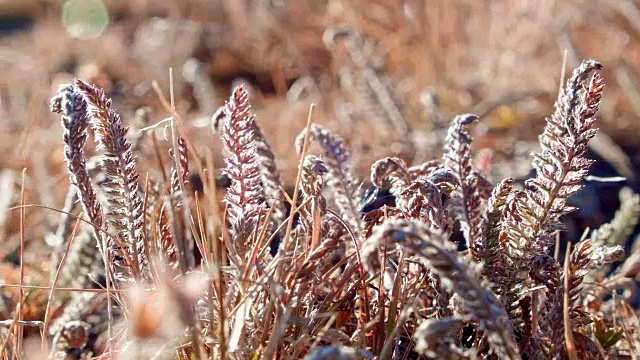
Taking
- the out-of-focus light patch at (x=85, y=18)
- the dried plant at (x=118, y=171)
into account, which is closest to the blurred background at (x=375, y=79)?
the dried plant at (x=118, y=171)

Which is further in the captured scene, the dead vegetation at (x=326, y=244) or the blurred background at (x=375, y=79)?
the blurred background at (x=375, y=79)

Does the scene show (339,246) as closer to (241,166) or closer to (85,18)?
(241,166)

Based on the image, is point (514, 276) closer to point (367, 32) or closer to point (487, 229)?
point (487, 229)

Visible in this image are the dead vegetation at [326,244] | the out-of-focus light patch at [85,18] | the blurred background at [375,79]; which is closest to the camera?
the dead vegetation at [326,244]

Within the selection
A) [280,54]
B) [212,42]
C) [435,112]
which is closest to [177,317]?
[435,112]

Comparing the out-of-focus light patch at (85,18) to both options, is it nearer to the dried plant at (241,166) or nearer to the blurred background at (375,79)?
the blurred background at (375,79)
